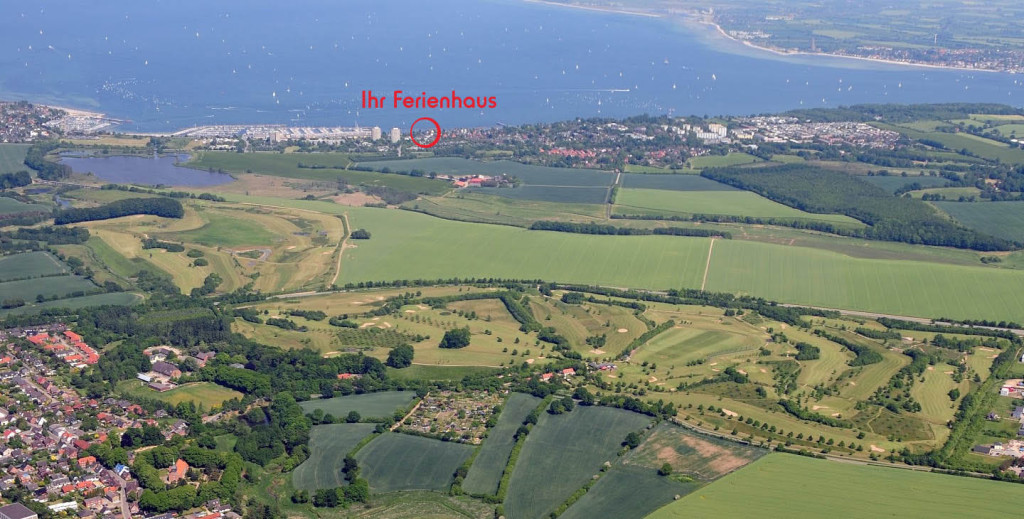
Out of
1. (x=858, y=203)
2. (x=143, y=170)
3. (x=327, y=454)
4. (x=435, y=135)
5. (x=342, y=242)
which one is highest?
(x=435, y=135)

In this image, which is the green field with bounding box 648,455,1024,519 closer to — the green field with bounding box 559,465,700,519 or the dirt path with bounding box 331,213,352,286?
the green field with bounding box 559,465,700,519

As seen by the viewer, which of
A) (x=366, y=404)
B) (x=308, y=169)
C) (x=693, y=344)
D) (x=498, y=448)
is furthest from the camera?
(x=308, y=169)

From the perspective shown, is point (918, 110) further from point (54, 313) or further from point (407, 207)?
point (54, 313)

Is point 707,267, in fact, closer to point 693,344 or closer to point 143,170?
point 693,344

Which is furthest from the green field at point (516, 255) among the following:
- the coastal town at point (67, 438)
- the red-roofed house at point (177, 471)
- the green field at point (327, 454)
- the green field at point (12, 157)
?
the green field at point (12, 157)

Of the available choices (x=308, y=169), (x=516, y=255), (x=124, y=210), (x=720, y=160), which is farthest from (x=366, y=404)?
(x=720, y=160)

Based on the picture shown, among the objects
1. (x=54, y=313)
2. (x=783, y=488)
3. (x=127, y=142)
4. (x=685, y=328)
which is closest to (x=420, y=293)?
(x=685, y=328)
